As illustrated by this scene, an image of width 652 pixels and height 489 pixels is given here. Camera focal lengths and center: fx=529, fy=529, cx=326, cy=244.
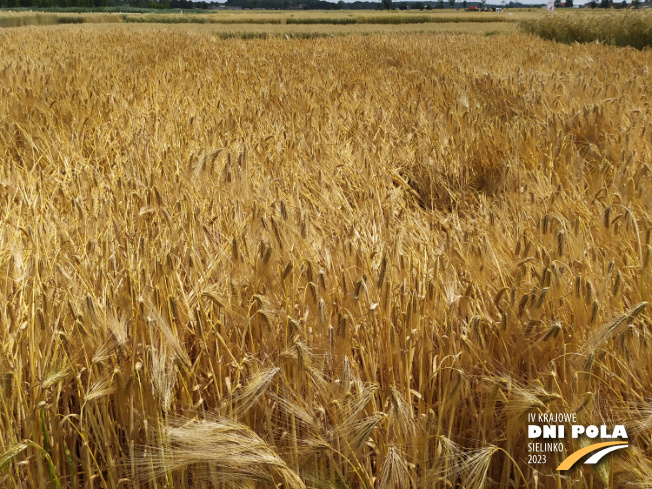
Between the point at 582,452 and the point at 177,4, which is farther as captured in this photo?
the point at 177,4

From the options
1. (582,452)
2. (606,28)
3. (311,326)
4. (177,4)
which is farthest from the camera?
(177,4)

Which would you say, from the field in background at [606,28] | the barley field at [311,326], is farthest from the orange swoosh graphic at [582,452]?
the field in background at [606,28]

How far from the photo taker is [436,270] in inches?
52.6

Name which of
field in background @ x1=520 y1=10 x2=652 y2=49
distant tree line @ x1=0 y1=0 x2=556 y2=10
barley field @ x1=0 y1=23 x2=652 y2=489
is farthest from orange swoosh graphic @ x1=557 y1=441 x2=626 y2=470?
distant tree line @ x1=0 y1=0 x2=556 y2=10

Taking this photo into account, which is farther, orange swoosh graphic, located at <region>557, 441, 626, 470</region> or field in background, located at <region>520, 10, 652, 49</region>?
field in background, located at <region>520, 10, 652, 49</region>

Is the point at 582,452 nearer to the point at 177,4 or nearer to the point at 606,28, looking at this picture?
the point at 606,28

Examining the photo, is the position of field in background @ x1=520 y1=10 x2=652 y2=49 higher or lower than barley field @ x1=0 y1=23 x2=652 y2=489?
higher

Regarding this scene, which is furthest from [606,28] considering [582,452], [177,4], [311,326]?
[177,4]

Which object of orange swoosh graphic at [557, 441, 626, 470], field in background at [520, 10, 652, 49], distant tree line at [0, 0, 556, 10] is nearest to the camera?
orange swoosh graphic at [557, 441, 626, 470]

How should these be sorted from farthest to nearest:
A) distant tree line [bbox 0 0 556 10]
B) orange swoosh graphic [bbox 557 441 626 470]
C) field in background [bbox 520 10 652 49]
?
distant tree line [bbox 0 0 556 10]
field in background [bbox 520 10 652 49]
orange swoosh graphic [bbox 557 441 626 470]

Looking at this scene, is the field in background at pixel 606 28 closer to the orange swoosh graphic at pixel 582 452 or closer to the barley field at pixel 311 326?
the barley field at pixel 311 326

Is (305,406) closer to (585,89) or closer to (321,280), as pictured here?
(321,280)

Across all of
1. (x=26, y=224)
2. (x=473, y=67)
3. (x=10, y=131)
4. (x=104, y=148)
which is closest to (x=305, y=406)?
(x=26, y=224)

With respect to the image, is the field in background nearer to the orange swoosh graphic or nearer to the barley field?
the barley field
